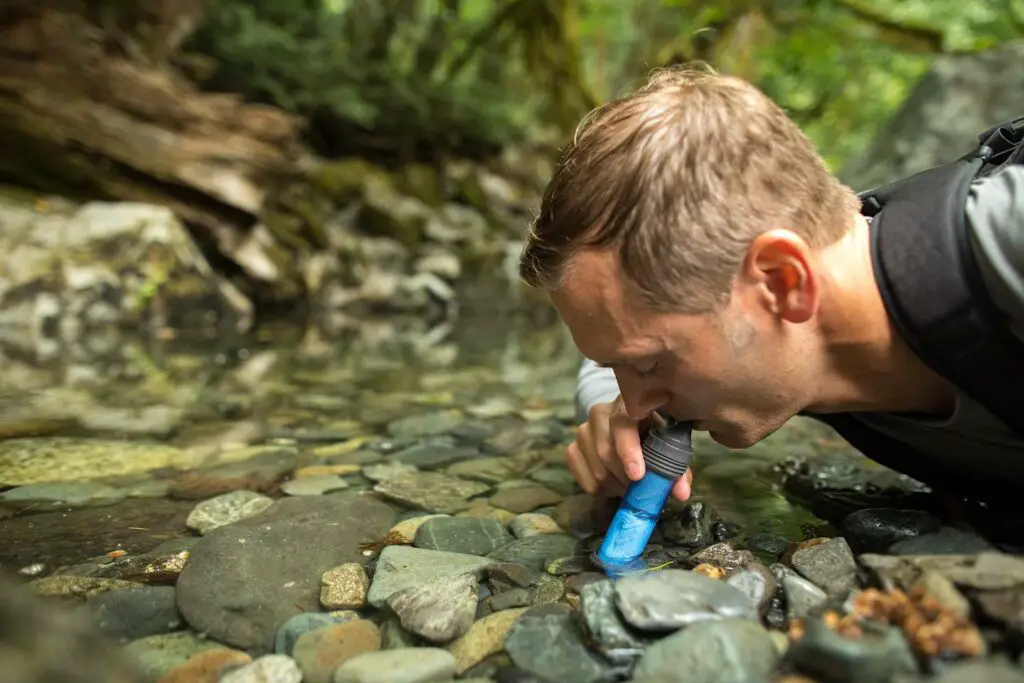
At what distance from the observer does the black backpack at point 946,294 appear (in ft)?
4.24

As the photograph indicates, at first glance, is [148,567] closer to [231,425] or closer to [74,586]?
[74,586]

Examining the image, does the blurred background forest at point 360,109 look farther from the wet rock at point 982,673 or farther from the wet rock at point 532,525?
the wet rock at point 982,673

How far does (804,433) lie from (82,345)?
5.65 metres

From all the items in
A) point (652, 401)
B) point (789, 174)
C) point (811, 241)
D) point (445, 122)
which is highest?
point (445, 122)

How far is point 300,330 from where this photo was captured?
738 centimetres

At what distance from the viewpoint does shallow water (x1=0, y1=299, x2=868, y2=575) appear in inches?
78.7

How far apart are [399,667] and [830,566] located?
2.89 feet

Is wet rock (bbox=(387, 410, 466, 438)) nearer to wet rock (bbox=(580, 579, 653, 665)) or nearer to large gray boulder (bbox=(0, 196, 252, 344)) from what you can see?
wet rock (bbox=(580, 579, 653, 665))

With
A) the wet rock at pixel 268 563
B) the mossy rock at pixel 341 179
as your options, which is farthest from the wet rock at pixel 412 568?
the mossy rock at pixel 341 179

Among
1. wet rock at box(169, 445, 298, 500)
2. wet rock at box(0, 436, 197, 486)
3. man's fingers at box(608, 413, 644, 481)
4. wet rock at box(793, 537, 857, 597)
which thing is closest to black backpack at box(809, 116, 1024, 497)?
wet rock at box(793, 537, 857, 597)

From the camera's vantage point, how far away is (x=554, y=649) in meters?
1.25

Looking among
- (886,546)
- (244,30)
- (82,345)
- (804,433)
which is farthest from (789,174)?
(244,30)

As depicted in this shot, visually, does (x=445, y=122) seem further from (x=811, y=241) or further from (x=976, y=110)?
(x=811, y=241)

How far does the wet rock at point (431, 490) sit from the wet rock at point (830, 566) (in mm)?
1047
